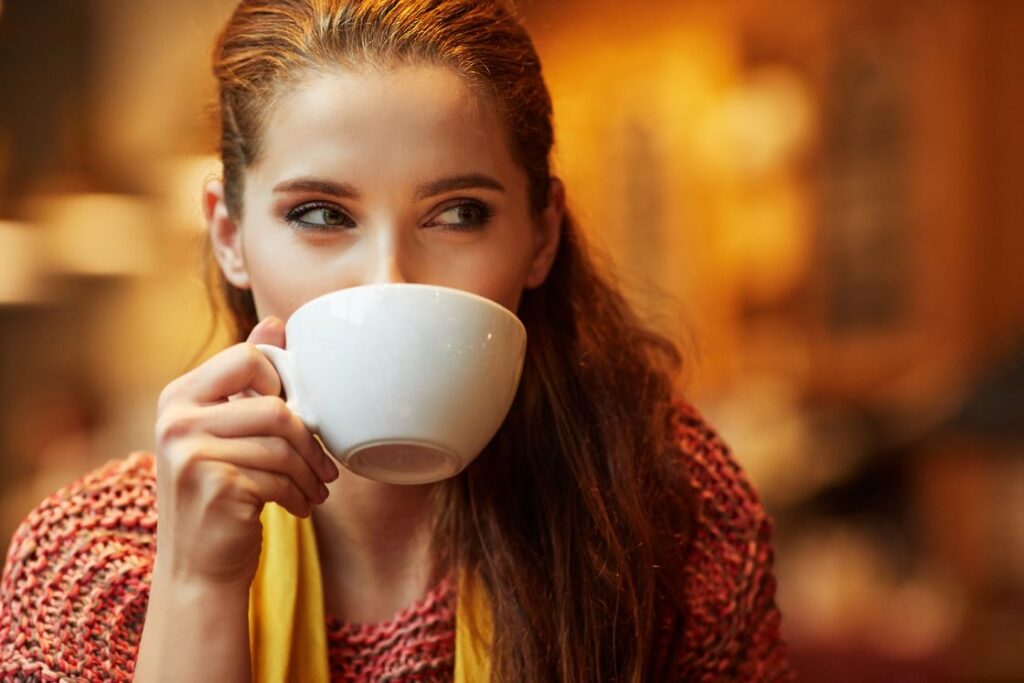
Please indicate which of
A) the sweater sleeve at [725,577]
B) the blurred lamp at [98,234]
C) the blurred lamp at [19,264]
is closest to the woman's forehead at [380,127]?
the sweater sleeve at [725,577]

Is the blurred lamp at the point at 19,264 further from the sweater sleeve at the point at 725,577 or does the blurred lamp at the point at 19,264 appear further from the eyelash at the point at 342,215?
the sweater sleeve at the point at 725,577

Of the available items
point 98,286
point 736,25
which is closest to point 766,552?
point 98,286

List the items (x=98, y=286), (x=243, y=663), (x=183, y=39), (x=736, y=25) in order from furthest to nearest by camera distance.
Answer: (x=736, y=25)
(x=183, y=39)
(x=98, y=286)
(x=243, y=663)

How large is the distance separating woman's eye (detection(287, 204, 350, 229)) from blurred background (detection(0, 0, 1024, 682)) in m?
1.73

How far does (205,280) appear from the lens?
1263mm

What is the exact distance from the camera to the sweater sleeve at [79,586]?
3.10ft

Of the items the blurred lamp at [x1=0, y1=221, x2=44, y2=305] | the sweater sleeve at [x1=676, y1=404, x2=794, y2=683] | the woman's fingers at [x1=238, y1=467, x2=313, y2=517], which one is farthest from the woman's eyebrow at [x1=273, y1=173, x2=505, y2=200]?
the blurred lamp at [x1=0, y1=221, x2=44, y2=305]

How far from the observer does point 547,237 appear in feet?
3.70

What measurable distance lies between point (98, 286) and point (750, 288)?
2092mm

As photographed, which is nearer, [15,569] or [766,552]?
[15,569]

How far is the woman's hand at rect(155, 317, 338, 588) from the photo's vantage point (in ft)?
2.59

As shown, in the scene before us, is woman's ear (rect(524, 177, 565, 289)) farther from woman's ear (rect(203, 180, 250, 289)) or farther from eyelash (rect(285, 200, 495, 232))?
woman's ear (rect(203, 180, 250, 289))

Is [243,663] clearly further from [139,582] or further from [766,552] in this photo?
[766,552]

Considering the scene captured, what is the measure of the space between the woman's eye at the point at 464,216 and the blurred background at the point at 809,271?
5.79ft
